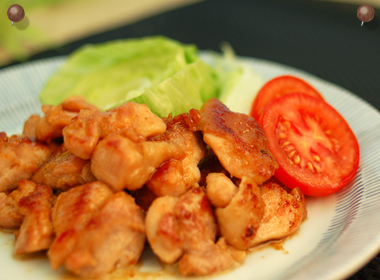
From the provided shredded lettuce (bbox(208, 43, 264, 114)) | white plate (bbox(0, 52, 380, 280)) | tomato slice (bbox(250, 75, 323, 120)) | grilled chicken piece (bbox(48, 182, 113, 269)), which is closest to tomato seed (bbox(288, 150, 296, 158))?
white plate (bbox(0, 52, 380, 280))

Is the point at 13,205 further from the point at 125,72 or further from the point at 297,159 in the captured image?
the point at 125,72

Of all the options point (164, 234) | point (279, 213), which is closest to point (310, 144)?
point (279, 213)

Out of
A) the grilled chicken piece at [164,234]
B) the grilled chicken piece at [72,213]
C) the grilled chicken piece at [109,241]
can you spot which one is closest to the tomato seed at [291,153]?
the grilled chicken piece at [164,234]

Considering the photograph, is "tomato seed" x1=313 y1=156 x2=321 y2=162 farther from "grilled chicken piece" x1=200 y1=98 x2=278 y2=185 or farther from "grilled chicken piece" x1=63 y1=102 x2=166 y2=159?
"grilled chicken piece" x1=63 y1=102 x2=166 y2=159

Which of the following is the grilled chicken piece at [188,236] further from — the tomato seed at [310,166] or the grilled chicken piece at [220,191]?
the tomato seed at [310,166]

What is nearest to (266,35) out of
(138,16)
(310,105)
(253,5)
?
(253,5)

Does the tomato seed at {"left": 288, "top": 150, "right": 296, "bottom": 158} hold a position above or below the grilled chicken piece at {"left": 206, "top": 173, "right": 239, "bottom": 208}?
below

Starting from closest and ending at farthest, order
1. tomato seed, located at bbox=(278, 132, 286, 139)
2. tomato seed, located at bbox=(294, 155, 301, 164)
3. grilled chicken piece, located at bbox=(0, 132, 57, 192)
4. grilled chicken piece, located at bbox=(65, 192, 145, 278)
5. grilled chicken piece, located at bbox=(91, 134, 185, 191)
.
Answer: grilled chicken piece, located at bbox=(65, 192, 145, 278) → grilled chicken piece, located at bbox=(91, 134, 185, 191) → grilled chicken piece, located at bbox=(0, 132, 57, 192) → tomato seed, located at bbox=(294, 155, 301, 164) → tomato seed, located at bbox=(278, 132, 286, 139)
